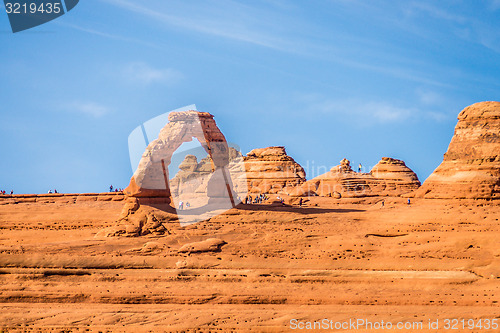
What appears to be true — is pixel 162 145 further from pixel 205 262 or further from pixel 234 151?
pixel 234 151

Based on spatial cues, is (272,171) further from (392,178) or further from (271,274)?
(271,274)

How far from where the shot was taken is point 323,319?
41.3ft

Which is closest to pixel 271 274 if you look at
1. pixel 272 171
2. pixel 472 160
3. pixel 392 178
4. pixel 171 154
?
pixel 472 160

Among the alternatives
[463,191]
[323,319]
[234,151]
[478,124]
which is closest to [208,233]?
[323,319]

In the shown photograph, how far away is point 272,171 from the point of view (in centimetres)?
4484

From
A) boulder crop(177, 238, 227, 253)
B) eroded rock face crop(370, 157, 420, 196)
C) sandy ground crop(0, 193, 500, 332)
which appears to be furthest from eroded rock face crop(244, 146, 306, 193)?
boulder crop(177, 238, 227, 253)

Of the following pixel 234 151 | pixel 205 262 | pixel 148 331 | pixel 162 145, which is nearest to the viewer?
pixel 148 331

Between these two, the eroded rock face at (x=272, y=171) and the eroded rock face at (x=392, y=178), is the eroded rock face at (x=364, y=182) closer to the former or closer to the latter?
the eroded rock face at (x=392, y=178)

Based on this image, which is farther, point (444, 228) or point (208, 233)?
point (208, 233)

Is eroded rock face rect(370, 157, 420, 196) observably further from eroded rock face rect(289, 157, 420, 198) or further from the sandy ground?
the sandy ground

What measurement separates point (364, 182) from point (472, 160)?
69.6 feet

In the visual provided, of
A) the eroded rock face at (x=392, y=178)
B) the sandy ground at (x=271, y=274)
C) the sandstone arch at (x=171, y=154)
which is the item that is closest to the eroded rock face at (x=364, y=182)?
the eroded rock face at (x=392, y=178)

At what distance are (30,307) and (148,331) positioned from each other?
13.6 feet

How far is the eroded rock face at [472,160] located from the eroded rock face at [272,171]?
21438 mm
